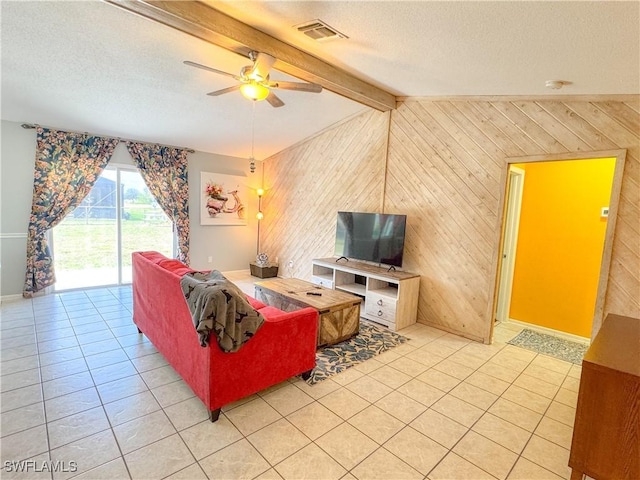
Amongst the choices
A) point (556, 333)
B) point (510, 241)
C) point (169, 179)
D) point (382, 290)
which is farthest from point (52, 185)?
point (556, 333)

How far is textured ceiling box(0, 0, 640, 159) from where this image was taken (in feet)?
7.16

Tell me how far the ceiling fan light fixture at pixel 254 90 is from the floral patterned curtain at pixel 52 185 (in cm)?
364

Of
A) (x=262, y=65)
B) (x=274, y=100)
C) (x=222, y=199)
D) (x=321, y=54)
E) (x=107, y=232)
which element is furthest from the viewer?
(x=222, y=199)

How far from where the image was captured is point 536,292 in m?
4.41

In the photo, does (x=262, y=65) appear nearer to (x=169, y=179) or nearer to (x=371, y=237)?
(x=371, y=237)

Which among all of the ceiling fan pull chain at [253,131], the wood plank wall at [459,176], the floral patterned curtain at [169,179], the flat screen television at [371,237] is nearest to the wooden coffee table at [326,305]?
the flat screen television at [371,237]

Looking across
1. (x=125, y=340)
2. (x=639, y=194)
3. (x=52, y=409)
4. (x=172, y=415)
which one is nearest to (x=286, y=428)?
(x=172, y=415)

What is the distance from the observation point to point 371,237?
469 cm

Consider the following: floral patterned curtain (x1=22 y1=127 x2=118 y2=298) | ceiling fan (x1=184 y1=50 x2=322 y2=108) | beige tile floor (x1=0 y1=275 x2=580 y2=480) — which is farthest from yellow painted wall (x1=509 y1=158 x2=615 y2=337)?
floral patterned curtain (x1=22 y1=127 x2=118 y2=298)

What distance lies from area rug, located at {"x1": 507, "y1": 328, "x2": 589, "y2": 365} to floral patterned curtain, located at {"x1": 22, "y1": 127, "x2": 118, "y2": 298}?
6.41m

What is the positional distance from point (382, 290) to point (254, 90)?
2987mm

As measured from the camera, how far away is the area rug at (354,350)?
9.89 ft

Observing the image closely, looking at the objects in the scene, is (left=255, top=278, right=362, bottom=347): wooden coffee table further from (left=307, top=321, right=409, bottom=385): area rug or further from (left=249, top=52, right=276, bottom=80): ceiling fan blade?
(left=249, top=52, right=276, bottom=80): ceiling fan blade

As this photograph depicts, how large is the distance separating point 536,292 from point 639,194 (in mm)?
1956
